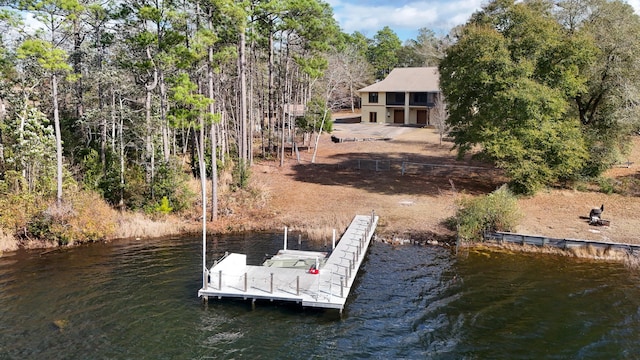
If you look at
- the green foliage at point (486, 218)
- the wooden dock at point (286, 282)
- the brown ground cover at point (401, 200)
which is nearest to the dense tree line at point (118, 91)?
the brown ground cover at point (401, 200)

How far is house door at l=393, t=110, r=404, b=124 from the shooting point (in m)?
71.2

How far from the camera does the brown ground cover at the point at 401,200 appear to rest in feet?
84.8

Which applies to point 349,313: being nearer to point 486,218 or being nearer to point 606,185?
point 486,218

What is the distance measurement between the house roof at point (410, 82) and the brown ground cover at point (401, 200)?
24.6 m

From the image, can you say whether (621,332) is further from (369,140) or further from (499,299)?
(369,140)

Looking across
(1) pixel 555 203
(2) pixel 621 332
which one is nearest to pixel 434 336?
(2) pixel 621 332

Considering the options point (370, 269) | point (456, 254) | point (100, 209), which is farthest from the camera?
point (100, 209)

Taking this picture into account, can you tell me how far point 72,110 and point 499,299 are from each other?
3051 centimetres

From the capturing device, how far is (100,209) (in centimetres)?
2573

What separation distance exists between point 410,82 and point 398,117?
515 centimetres

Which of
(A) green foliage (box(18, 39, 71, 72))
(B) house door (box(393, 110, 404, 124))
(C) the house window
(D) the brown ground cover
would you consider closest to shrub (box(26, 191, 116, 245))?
(D) the brown ground cover

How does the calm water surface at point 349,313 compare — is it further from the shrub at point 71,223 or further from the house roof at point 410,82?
the house roof at point 410,82

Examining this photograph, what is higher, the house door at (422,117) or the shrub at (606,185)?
the house door at (422,117)

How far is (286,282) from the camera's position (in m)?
18.7
